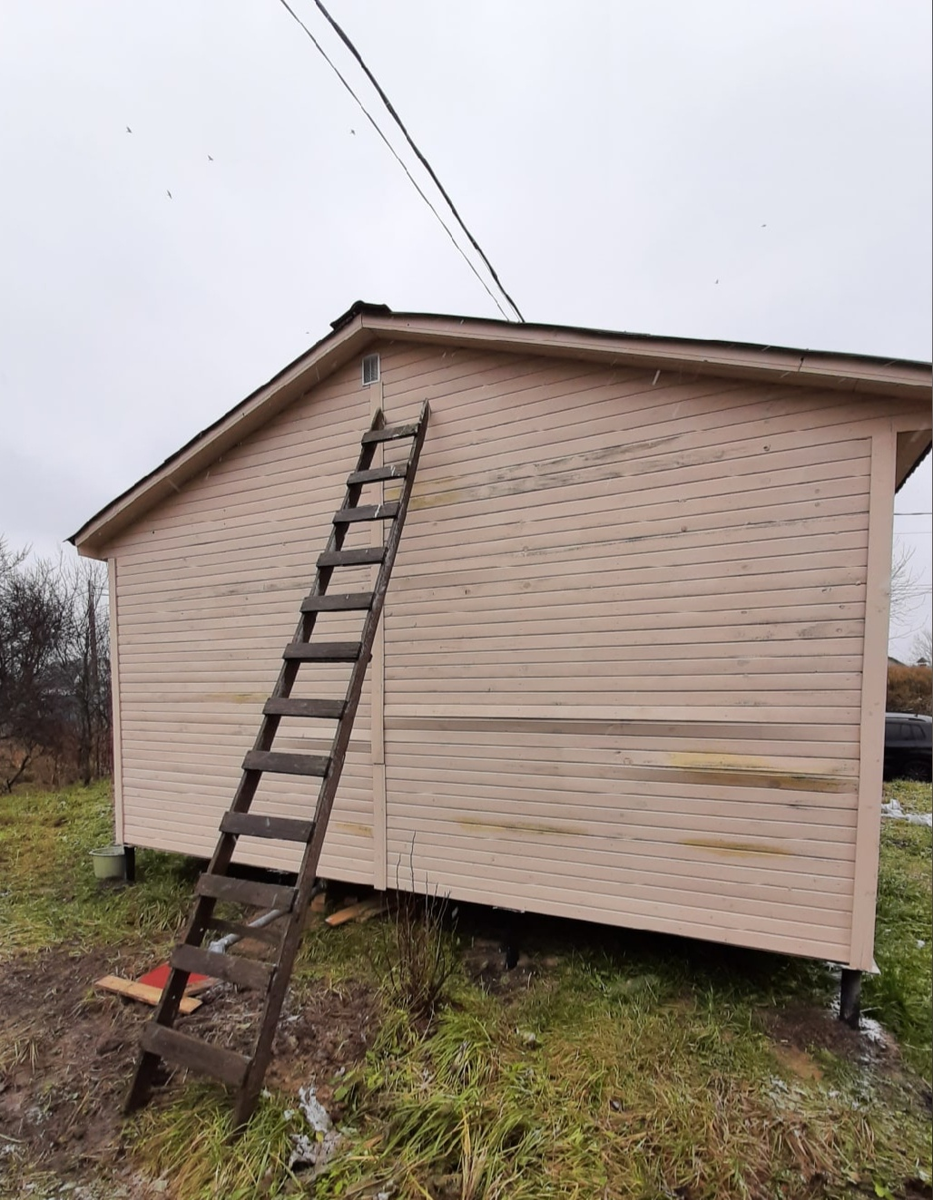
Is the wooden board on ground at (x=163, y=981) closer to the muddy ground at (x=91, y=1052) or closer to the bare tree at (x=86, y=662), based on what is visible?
the muddy ground at (x=91, y=1052)

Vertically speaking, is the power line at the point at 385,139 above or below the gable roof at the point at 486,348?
above

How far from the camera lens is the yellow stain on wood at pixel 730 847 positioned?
334cm

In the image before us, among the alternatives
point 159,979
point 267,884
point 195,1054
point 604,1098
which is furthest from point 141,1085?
point 604,1098

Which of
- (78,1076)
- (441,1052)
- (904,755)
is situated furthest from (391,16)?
(904,755)

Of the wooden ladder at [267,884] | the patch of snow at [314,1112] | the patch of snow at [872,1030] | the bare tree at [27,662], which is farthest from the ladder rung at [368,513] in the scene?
the bare tree at [27,662]

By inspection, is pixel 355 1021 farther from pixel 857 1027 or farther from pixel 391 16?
pixel 391 16

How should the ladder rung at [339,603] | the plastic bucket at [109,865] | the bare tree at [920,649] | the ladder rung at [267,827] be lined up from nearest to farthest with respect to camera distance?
the ladder rung at [267,827] < the ladder rung at [339,603] < the plastic bucket at [109,865] < the bare tree at [920,649]

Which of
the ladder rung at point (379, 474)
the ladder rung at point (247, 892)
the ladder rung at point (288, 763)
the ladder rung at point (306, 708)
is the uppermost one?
the ladder rung at point (379, 474)

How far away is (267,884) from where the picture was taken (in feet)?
9.86

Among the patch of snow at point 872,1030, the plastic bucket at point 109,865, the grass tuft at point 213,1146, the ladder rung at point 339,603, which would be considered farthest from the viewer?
the plastic bucket at point 109,865

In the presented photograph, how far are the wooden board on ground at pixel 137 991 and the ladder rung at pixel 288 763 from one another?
1.79 metres

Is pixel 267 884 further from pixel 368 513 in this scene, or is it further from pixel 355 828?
pixel 368 513

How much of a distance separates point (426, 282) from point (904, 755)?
518 inches

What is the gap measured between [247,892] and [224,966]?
0.33 metres
